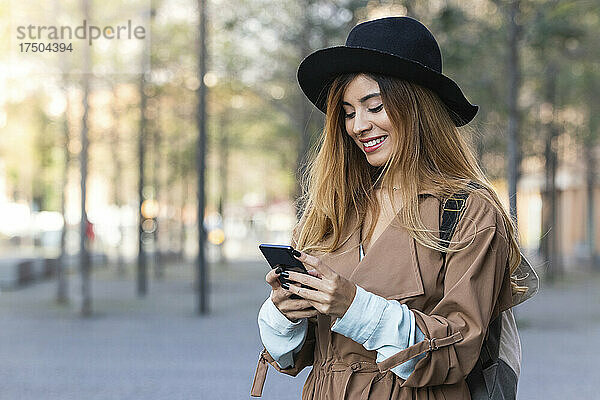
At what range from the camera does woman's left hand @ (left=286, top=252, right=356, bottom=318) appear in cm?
216

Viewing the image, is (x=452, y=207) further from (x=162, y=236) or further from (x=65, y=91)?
(x=162, y=236)

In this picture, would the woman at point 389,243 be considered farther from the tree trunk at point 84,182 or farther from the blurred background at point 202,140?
the tree trunk at point 84,182

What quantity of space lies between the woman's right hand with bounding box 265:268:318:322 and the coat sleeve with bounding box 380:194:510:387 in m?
0.27

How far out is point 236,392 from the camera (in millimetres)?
8945

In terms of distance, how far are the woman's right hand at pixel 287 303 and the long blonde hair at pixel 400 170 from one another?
248mm

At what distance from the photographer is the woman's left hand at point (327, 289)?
2160mm

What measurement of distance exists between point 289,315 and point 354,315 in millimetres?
260

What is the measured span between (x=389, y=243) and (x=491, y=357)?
1.31ft

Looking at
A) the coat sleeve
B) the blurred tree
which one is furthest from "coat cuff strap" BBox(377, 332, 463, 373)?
the blurred tree

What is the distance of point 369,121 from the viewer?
8.20 feet

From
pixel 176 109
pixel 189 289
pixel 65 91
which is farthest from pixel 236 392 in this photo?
pixel 176 109

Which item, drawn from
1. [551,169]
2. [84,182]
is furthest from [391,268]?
[551,169]

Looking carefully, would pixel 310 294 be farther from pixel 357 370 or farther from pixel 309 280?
pixel 357 370

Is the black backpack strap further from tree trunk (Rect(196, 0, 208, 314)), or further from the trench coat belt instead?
tree trunk (Rect(196, 0, 208, 314))
